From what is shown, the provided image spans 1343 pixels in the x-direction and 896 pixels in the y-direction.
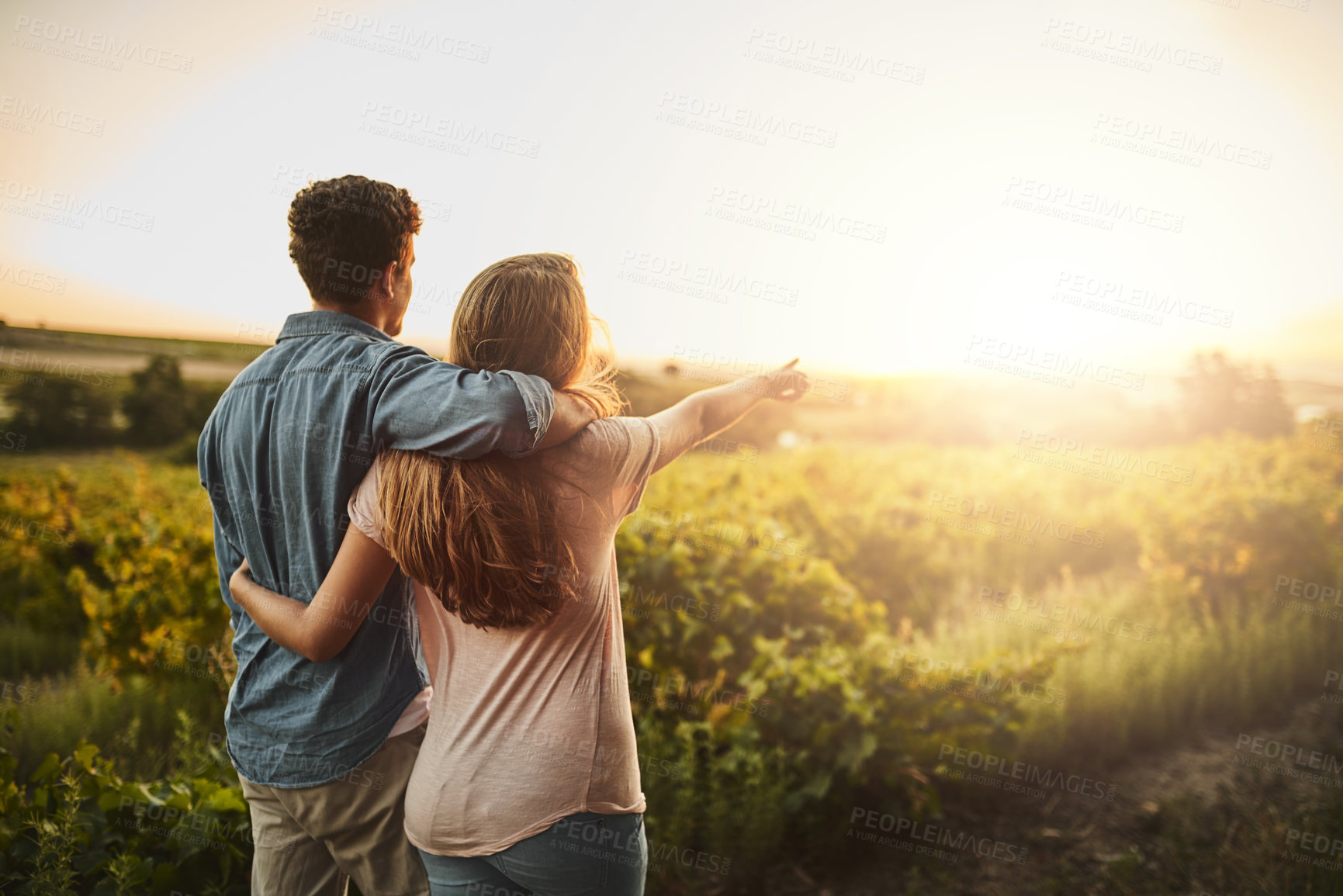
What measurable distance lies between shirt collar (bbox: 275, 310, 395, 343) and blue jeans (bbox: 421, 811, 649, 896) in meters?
0.95

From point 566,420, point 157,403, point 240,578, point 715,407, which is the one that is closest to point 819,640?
point 715,407

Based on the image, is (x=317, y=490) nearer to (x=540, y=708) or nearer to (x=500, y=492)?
(x=500, y=492)

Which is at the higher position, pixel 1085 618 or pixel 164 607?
pixel 1085 618

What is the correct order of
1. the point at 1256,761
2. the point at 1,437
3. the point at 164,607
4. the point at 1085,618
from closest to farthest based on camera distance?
the point at 164,607 → the point at 1256,761 → the point at 1085,618 → the point at 1,437

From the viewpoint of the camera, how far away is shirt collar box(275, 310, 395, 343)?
1385 mm

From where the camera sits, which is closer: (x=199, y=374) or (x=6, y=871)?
(x=6, y=871)

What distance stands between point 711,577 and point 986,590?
2.28m

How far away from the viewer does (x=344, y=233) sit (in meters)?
1.37

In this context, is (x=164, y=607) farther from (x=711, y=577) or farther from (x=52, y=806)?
(x=711, y=577)

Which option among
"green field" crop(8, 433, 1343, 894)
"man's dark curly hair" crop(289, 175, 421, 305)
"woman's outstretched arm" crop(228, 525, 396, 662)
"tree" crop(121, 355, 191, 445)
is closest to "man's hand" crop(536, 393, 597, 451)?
"woman's outstretched arm" crop(228, 525, 396, 662)

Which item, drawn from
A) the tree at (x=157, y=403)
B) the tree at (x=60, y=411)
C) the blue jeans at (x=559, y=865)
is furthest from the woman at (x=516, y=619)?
the tree at (x=60, y=411)

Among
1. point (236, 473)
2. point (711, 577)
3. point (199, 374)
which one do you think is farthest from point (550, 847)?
point (199, 374)

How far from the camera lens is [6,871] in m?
1.98

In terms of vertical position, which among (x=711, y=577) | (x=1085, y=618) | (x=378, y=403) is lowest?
(x=1085, y=618)
